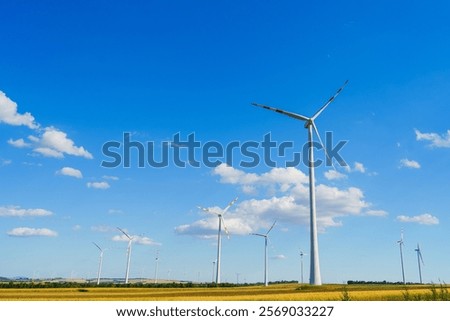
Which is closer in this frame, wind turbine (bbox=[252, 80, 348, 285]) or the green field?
the green field

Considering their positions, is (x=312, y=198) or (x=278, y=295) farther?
(x=312, y=198)

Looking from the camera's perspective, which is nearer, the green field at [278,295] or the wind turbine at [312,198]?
the green field at [278,295]

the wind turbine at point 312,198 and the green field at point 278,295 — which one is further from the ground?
the wind turbine at point 312,198

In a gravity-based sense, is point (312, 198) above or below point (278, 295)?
above

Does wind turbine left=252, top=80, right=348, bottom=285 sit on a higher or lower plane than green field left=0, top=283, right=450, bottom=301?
higher

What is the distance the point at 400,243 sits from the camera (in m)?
153
